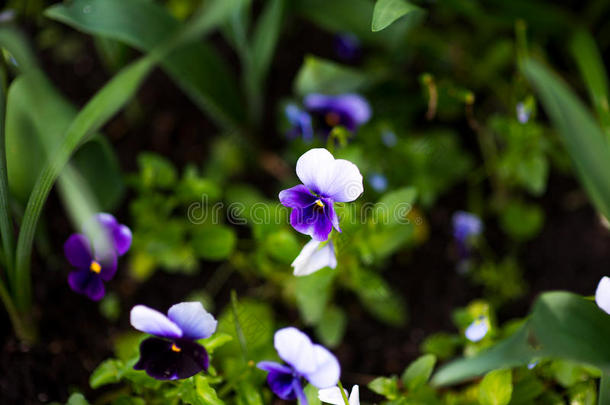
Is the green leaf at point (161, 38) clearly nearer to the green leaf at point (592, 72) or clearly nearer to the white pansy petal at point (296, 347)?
the white pansy petal at point (296, 347)

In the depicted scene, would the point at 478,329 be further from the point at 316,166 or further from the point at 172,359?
the point at 172,359

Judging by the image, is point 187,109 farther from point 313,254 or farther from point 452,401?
point 452,401

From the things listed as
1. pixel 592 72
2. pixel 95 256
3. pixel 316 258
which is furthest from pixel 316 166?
pixel 592 72

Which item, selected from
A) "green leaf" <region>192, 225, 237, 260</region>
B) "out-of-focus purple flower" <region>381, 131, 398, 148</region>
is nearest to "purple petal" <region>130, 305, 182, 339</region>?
"green leaf" <region>192, 225, 237, 260</region>

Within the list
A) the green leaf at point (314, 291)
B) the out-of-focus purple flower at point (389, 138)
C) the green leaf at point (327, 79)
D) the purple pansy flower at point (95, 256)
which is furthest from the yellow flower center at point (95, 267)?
the out-of-focus purple flower at point (389, 138)

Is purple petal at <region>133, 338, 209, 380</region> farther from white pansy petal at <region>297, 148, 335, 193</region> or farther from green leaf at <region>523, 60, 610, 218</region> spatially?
green leaf at <region>523, 60, 610, 218</region>
